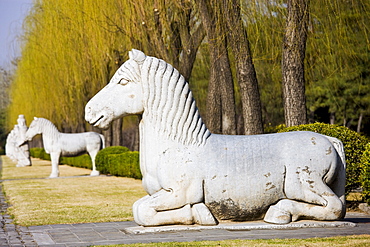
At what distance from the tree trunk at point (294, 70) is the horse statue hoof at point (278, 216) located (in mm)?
3536

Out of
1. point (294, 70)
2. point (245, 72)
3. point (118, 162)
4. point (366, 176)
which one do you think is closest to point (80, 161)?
point (118, 162)

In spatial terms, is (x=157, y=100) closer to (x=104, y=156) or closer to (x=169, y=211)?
(x=169, y=211)

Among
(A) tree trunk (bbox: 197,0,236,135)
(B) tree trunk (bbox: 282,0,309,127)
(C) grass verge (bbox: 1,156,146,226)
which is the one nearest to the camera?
(C) grass verge (bbox: 1,156,146,226)

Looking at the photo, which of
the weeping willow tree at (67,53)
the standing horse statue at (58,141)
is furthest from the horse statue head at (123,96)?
the standing horse statue at (58,141)

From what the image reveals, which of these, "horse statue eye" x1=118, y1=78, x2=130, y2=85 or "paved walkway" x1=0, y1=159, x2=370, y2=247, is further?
"horse statue eye" x1=118, y1=78, x2=130, y2=85

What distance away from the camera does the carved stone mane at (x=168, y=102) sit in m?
6.10

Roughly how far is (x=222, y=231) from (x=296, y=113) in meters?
4.01

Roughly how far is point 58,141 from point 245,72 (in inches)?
425

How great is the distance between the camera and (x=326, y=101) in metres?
30.3

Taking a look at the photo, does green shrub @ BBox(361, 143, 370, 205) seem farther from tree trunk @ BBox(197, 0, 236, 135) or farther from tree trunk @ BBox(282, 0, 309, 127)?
tree trunk @ BBox(197, 0, 236, 135)

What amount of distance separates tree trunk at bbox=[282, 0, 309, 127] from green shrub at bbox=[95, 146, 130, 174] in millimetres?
12241

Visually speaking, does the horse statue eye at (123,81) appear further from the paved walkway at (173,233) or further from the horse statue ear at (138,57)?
the paved walkway at (173,233)

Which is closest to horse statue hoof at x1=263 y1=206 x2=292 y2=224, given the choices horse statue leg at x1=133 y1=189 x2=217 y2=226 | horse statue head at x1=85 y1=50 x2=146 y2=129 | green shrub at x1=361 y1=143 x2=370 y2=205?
horse statue leg at x1=133 y1=189 x2=217 y2=226

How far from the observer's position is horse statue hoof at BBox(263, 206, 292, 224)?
5965 millimetres
